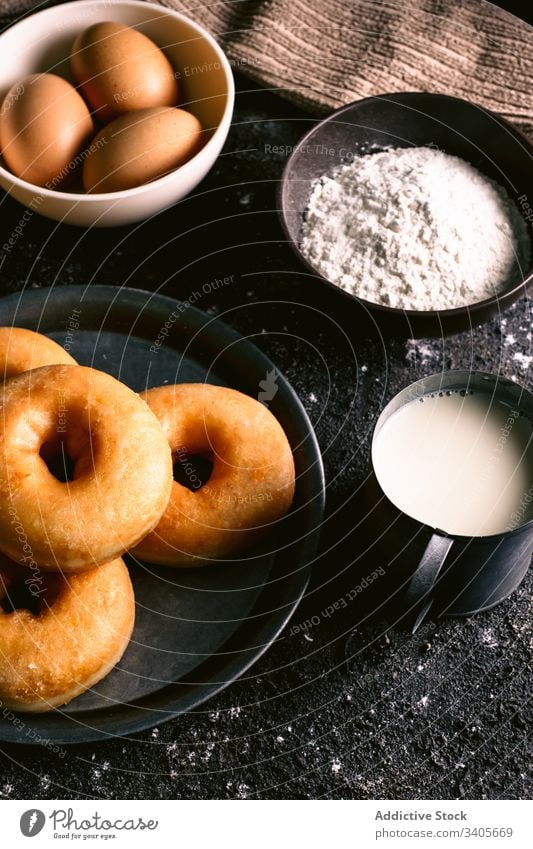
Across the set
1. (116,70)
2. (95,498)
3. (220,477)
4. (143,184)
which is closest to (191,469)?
(220,477)

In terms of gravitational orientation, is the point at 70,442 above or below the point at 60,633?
above

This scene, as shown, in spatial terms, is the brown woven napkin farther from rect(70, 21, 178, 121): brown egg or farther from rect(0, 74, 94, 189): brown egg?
rect(0, 74, 94, 189): brown egg

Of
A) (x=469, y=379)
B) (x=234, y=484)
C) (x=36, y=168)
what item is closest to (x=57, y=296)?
(x=36, y=168)

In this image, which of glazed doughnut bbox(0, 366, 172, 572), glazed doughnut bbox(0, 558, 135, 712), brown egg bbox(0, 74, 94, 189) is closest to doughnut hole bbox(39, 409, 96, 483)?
glazed doughnut bbox(0, 366, 172, 572)

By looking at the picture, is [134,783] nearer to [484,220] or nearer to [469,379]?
[469,379]

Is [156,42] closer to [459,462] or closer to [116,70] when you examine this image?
[116,70]
